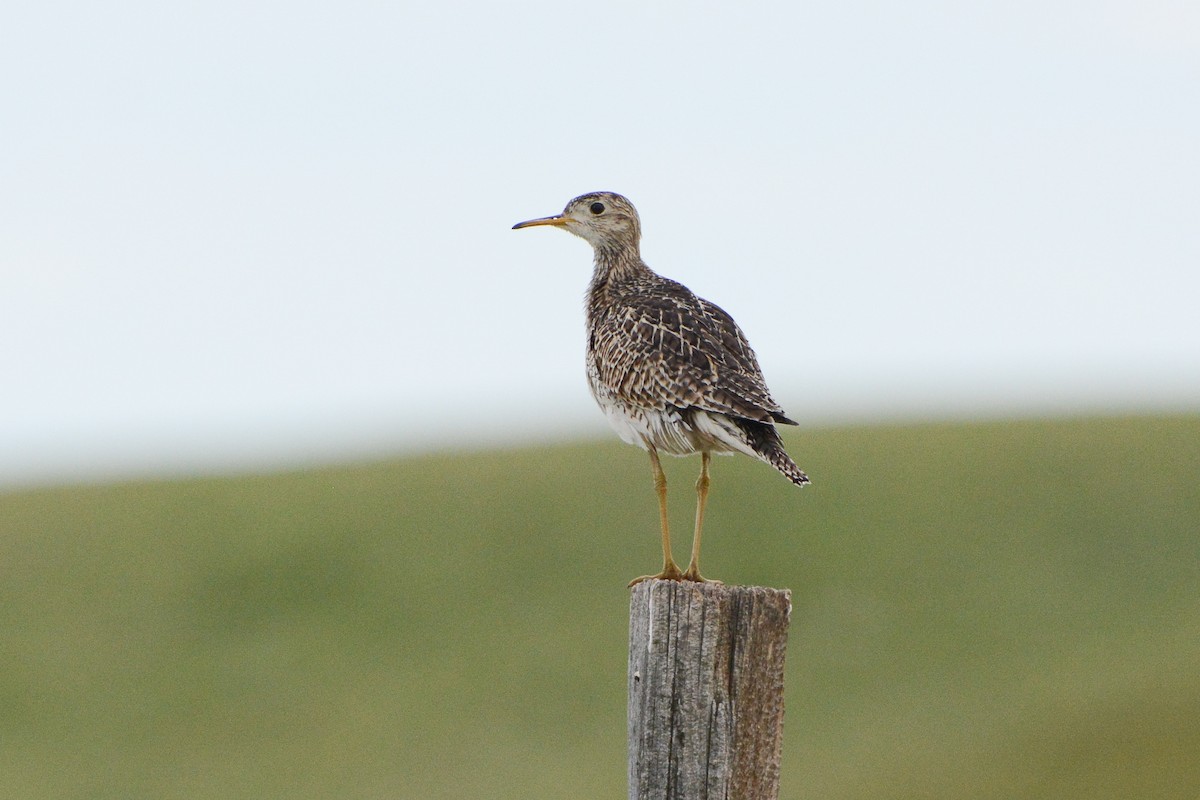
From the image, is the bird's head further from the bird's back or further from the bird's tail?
the bird's tail

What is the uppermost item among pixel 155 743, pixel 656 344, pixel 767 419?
pixel 656 344

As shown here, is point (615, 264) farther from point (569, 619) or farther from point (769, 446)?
point (569, 619)

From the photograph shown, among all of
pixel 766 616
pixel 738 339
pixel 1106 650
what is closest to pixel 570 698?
pixel 1106 650

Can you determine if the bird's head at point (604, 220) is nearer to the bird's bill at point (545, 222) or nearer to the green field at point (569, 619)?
the bird's bill at point (545, 222)

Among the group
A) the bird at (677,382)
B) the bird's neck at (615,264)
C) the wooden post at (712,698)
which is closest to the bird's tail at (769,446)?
the bird at (677,382)

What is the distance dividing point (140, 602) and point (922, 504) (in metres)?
15.9

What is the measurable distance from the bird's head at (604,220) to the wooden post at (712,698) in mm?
6703

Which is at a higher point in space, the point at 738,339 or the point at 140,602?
the point at 738,339

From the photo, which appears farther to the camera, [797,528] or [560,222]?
[797,528]

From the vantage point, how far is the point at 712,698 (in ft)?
20.5

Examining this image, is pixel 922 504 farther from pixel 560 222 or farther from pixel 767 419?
pixel 767 419

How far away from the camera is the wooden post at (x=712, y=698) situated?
621 centimetres

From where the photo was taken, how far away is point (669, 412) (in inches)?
390

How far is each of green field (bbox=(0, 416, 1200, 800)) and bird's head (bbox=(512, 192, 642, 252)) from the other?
1095 centimetres
